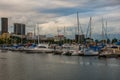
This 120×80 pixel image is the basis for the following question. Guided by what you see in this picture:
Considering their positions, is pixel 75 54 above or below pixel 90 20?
below

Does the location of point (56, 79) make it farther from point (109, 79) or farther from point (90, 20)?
point (90, 20)

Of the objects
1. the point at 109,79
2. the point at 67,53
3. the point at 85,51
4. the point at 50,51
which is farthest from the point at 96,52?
the point at 109,79

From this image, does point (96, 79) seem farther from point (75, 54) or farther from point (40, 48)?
point (40, 48)

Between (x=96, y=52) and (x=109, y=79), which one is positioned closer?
(x=109, y=79)

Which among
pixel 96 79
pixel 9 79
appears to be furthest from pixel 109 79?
pixel 9 79

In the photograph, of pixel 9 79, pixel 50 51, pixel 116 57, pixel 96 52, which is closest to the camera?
pixel 9 79

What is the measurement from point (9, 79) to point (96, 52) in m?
83.1

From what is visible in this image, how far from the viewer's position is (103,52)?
5054 inches

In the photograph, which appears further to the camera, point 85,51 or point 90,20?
point 90,20

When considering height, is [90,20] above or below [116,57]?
above

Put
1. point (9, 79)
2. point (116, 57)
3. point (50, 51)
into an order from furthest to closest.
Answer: point (50, 51) → point (116, 57) → point (9, 79)

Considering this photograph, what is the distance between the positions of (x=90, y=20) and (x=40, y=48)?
4783cm

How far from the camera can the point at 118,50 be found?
134000mm

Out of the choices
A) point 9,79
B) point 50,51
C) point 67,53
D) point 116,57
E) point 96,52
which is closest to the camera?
point 9,79
